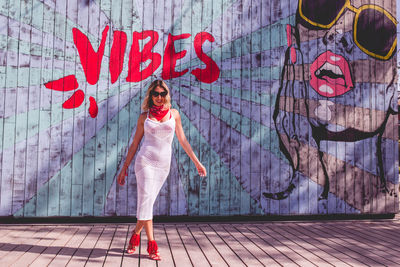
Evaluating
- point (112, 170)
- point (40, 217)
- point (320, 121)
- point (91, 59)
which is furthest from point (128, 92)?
point (320, 121)

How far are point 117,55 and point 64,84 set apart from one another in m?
0.81

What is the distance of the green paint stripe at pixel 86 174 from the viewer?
420cm

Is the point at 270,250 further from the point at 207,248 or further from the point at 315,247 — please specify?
the point at 207,248

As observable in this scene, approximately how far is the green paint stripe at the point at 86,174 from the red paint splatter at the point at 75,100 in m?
0.47

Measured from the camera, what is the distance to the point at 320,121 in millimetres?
4727

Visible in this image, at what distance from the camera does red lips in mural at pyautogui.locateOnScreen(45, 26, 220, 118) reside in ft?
14.2

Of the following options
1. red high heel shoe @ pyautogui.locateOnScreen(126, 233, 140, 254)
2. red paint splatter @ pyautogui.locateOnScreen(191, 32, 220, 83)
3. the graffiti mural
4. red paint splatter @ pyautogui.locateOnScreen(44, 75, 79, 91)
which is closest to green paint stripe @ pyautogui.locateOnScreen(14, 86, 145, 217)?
red paint splatter @ pyautogui.locateOnScreen(44, 75, 79, 91)

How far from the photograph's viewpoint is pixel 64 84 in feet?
14.1

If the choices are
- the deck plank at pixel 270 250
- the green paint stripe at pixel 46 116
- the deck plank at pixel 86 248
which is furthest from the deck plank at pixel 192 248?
the green paint stripe at pixel 46 116

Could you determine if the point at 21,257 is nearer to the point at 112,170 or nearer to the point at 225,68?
the point at 112,170

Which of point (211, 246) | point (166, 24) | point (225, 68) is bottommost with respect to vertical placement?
point (211, 246)

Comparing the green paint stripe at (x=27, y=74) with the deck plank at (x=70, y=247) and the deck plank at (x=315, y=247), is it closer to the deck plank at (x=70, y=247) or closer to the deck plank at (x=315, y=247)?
the deck plank at (x=70, y=247)

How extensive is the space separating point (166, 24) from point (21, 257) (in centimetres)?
331

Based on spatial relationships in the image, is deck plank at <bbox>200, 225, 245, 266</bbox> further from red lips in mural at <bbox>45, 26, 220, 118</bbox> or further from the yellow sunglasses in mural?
the yellow sunglasses in mural
